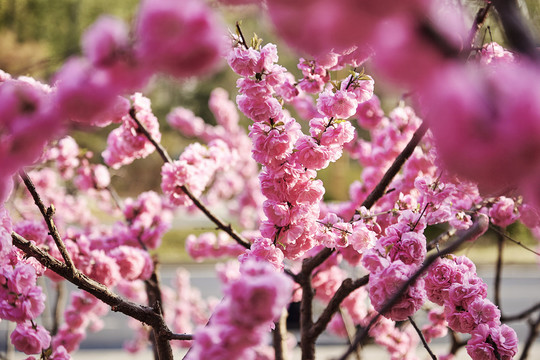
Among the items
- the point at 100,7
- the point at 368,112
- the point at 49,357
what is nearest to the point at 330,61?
the point at 368,112

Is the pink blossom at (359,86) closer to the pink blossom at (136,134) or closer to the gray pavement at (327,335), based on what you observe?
the pink blossom at (136,134)

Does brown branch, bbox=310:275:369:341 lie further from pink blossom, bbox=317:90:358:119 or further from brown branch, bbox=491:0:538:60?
brown branch, bbox=491:0:538:60

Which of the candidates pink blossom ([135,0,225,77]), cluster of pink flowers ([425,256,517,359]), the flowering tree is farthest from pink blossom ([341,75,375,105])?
pink blossom ([135,0,225,77])

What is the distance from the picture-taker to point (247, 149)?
667 cm

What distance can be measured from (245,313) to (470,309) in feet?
3.30

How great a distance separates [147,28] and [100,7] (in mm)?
20728

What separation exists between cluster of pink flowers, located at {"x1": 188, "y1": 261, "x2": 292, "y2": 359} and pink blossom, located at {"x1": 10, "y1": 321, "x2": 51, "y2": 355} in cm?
99

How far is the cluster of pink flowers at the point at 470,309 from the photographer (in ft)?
4.74

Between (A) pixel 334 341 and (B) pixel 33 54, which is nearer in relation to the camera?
(A) pixel 334 341

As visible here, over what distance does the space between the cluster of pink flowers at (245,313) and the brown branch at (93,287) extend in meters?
0.62

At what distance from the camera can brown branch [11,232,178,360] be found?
1.35m

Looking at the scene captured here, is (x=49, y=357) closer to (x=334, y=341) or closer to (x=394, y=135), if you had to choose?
(x=394, y=135)

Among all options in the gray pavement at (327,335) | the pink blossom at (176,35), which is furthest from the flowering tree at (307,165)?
the gray pavement at (327,335)

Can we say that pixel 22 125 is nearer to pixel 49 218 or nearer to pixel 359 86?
pixel 49 218
